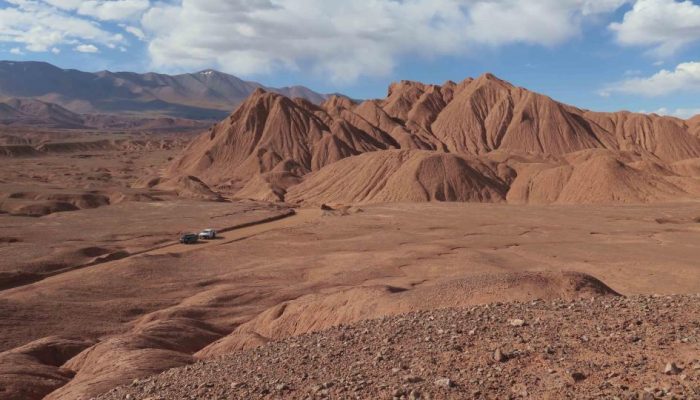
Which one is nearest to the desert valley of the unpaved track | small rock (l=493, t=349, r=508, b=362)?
A: small rock (l=493, t=349, r=508, b=362)

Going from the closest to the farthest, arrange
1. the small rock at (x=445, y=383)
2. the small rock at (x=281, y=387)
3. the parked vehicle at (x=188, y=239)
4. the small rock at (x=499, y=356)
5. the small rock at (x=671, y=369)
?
1. the small rock at (x=671, y=369)
2. the small rock at (x=445, y=383)
3. the small rock at (x=499, y=356)
4. the small rock at (x=281, y=387)
5. the parked vehicle at (x=188, y=239)

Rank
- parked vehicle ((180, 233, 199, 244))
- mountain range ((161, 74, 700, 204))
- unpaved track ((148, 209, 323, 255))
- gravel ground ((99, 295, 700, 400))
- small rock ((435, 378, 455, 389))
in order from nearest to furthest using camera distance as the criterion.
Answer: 1. gravel ground ((99, 295, 700, 400))
2. small rock ((435, 378, 455, 389))
3. unpaved track ((148, 209, 323, 255))
4. parked vehicle ((180, 233, 199, 244))
5. mountain range ((161, 74, 700, 204))

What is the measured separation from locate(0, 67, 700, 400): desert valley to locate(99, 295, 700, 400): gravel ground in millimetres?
49

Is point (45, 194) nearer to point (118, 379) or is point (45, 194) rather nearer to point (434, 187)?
point (434, 187)

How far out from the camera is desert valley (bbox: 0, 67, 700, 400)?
30.3 ft

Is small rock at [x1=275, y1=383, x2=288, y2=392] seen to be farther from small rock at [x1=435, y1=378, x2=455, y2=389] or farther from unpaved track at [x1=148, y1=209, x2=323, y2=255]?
unpaved track at [x1=148, y1=209, x2=323, y2=255]

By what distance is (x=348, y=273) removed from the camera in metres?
34.3

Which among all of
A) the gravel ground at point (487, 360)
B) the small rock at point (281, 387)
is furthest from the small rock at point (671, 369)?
the small rock at point (281, 387)

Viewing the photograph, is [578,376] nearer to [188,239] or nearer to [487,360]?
[487,360]

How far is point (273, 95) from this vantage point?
5017 inches

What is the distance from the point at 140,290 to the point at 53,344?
10996 mm

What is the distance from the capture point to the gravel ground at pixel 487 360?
793cm

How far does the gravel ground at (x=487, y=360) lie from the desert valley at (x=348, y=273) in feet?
0.16

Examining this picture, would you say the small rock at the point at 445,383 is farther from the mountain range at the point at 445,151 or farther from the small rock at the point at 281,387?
the mountain range at the point at 445,151
